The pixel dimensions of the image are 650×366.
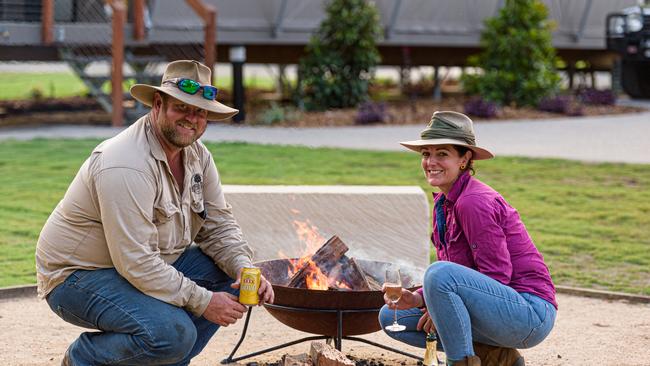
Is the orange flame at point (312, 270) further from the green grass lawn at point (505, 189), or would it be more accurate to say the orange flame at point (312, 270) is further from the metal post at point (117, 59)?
the metal post at point (117, 59)

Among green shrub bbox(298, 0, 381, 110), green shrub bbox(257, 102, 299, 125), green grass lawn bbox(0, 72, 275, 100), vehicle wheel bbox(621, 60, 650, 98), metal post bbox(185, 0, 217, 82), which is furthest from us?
green grass lawn bbox(0, 72, 275, 100)

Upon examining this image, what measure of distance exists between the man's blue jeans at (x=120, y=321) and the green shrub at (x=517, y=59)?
1561 cm

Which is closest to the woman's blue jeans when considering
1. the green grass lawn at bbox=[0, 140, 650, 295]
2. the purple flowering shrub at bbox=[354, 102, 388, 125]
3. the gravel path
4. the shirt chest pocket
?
the shirt chest pocket

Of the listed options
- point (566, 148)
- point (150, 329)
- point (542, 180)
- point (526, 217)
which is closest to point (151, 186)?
point (150, 329)

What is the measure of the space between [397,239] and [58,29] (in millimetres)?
10260

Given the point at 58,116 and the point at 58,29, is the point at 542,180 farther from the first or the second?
the point at 58,116

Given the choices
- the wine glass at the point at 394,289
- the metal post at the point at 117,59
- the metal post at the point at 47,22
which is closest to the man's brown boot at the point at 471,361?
the wine glass at the point at 394,289

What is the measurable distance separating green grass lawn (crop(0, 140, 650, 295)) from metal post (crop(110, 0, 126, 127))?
156 centimetres

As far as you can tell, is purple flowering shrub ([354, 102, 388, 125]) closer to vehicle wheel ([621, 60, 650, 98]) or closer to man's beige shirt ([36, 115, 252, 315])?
vehicle wheel ([621, 60, 650, 98])

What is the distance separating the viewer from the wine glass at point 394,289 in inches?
196

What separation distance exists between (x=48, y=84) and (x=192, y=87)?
25992mm

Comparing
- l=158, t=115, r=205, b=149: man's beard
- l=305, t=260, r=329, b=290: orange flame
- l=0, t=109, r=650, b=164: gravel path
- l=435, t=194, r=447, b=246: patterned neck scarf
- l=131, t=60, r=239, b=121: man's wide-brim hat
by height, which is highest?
l=131, t=60, r=239, b=121: man's wide-brim hat

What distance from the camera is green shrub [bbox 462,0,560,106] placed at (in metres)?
20.1

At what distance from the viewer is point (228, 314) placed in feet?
16.7
